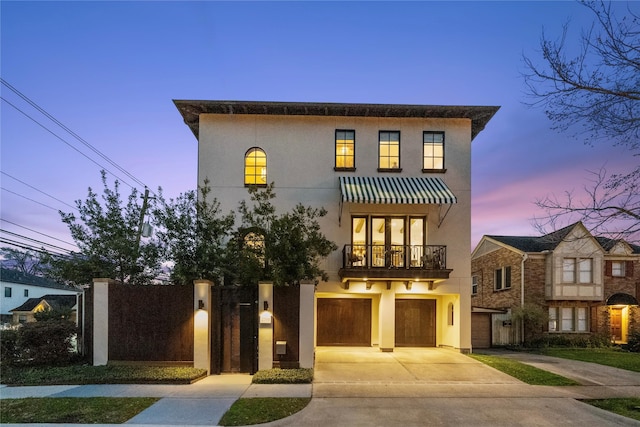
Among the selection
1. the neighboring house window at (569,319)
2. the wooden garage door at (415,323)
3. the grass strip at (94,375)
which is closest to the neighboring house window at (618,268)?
the neighboring house window at (569,319)

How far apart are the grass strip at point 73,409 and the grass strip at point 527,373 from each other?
30.8 feet

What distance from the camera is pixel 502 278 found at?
79.3ft

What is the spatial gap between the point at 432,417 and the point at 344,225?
9501mm

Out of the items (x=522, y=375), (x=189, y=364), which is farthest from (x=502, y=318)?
(x=189, y=364)

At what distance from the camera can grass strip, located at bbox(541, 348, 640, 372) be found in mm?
14676

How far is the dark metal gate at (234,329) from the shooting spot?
11.9 metres

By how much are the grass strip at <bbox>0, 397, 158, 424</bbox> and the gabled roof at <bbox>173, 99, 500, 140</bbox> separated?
36.1ft

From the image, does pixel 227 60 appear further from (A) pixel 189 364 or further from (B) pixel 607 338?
(B) pixel 607 338

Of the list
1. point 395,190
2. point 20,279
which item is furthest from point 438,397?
point 20,279

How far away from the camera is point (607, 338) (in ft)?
70.8

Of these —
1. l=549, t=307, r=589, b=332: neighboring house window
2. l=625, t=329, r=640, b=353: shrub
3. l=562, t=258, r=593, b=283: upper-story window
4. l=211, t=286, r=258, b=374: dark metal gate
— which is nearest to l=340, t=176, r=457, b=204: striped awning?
l=211, t=286, r=258, b=374: dark metal gate

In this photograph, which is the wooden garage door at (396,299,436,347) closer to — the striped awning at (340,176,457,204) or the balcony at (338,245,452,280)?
the balcony at (338,245,452,280)

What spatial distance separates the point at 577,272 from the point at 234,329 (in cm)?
1871

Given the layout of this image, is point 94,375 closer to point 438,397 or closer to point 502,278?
point 438,397
